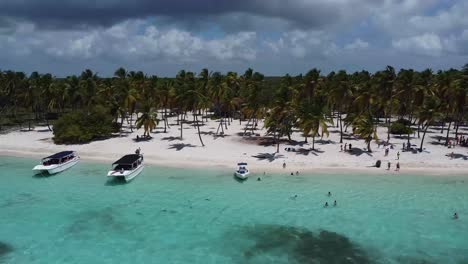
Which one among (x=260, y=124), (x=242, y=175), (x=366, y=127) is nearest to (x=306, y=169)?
(x=242, y=175)

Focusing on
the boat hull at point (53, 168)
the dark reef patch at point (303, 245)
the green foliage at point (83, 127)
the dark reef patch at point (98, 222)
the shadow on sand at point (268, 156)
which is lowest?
the dark reef patch at point (98, 222)

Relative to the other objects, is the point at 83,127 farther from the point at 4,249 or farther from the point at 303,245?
the point at 303,245

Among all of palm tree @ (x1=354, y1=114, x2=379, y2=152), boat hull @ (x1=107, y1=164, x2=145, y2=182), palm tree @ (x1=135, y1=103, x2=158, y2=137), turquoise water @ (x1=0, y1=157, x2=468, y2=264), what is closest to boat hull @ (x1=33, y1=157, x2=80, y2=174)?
turquoise water @ (x1=0, y1=157, x2=468, y2=264)

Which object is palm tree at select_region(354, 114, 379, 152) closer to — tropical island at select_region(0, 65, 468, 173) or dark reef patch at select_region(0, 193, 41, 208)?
tropical island at select_region(0, 65, 468, 173)

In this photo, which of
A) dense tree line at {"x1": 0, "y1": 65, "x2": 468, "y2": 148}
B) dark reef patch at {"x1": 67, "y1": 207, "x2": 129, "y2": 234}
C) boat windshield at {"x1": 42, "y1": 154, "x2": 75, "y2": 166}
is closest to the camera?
dark reef patch at {"x1": 67, "y1": 207, "x2": 129, "y2": 234}

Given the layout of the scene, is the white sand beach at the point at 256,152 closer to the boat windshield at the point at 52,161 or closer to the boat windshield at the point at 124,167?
the boat windshield at the point at 52,161

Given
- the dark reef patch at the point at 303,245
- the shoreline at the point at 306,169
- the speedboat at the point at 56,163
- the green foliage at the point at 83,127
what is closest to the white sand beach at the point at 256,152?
the shoreline at the point at 306,169
